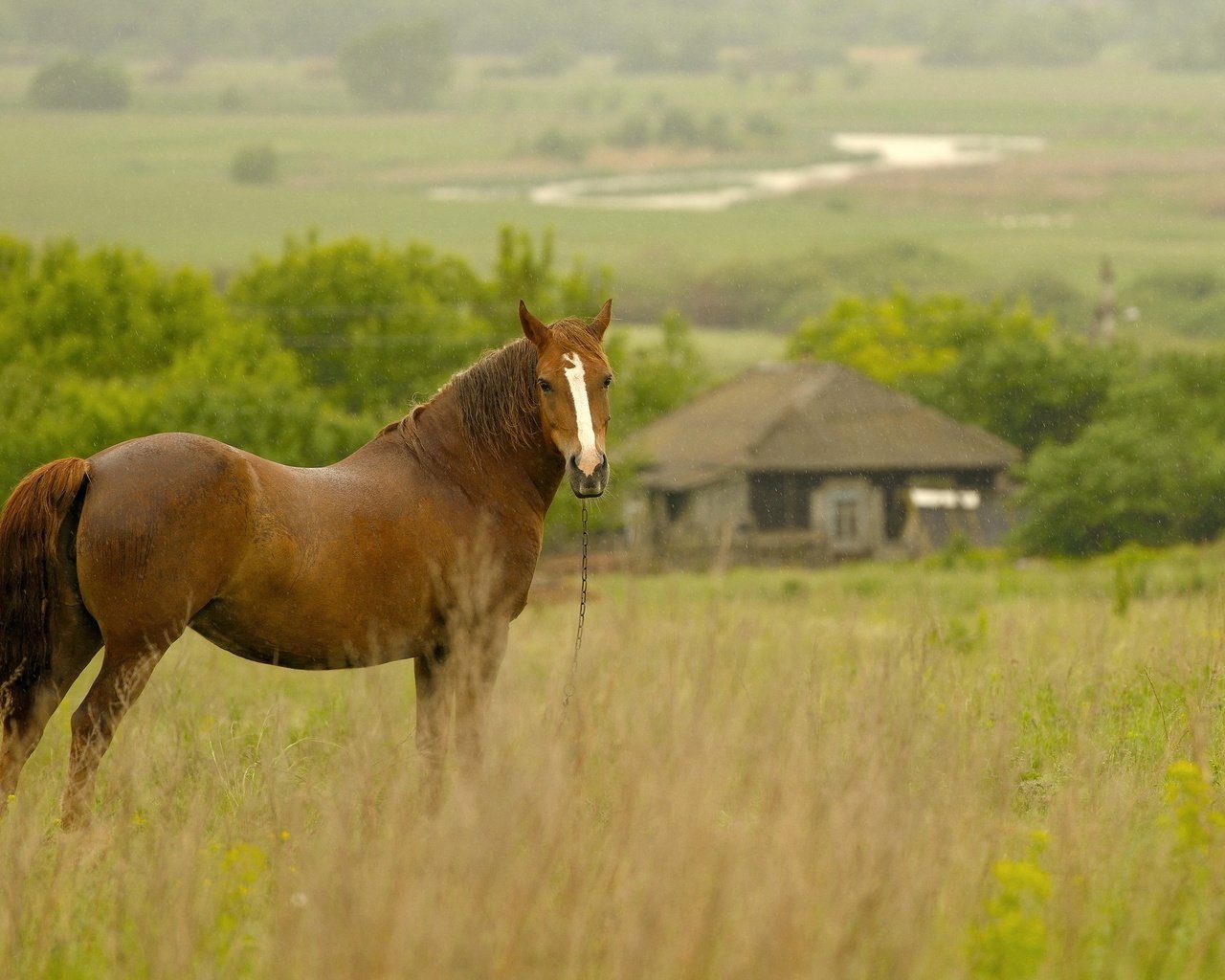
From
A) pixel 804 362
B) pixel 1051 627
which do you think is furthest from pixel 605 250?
pixel 1051 627

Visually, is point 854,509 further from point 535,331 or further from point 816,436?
point 535,331

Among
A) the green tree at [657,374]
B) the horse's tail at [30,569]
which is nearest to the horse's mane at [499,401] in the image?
the horse's tail at [30,569]

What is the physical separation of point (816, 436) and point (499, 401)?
4642 cm

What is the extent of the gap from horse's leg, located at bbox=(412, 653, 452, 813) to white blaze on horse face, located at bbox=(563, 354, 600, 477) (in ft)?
3.24

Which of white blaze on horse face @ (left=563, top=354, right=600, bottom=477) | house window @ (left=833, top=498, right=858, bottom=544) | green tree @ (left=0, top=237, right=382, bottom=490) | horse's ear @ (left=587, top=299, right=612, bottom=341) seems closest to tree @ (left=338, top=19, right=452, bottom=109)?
green tree @ (left=0, top=237, right=382, bottom=490)

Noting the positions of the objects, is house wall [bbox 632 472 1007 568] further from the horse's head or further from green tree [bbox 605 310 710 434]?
the horse's head

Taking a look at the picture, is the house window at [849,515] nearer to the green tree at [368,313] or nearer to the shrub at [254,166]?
the green tree at [368,313]

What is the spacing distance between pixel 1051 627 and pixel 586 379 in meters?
7.08

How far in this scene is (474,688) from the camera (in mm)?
5723

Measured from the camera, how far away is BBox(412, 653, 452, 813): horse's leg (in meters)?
5.30

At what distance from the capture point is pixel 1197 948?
162 inches

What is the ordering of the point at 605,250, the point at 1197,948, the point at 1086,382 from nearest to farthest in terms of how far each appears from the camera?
the point at 1197,948, the point at 1086,382, the point at 605,250

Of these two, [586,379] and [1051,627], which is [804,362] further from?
[586,379]

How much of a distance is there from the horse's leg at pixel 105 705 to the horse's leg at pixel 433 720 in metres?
1.05
